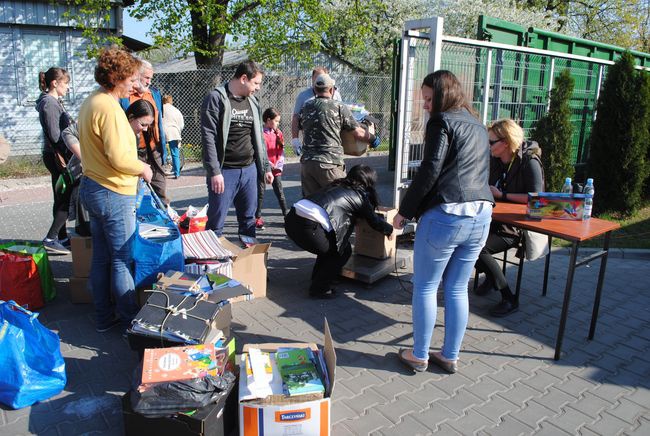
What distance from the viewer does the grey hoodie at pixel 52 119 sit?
5223mm

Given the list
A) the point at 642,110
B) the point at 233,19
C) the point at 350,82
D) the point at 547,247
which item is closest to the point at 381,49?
the point at 350,82

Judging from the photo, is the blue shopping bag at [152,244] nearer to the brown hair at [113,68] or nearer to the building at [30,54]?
the brown hair at [113,68]

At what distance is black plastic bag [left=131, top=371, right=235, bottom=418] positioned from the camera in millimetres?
2523

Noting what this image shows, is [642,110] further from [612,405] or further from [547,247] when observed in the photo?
[612,405]

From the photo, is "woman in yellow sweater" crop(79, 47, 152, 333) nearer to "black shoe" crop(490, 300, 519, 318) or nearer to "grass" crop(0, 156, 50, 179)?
"black shoe" crop(490, 300, 519, 318)

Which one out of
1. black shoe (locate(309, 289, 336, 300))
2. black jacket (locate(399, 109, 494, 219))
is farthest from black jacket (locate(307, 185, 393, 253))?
black jacket (locate(399, 109, 494, 219))

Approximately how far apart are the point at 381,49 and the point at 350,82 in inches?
232

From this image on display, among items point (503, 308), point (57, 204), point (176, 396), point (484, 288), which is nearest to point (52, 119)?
point (57, 204)

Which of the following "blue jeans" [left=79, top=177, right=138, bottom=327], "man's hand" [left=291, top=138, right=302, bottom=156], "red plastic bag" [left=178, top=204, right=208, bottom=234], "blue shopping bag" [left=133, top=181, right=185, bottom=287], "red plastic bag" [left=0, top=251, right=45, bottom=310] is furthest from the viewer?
"man's hand" [left=291, top=138, right=302, bottom=156]

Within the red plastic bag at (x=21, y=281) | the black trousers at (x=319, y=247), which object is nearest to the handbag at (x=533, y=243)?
the black trousers at (x=319, y=247)

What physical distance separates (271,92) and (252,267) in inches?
465

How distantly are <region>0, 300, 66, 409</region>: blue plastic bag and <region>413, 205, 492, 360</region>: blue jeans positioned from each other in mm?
2193

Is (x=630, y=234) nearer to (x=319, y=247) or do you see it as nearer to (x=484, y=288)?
(x=484, y=288)

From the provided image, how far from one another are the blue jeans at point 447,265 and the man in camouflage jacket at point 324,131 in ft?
6.87
